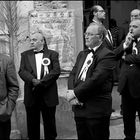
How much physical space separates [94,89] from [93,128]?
47 centimetres

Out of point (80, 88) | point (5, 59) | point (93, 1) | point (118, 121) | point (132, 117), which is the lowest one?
point (118, 121)

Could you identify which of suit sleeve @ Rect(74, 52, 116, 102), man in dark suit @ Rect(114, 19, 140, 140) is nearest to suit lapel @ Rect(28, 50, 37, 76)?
man in dark suit @ Rect(114, 19, 140, 140)

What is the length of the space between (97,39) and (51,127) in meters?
1.87

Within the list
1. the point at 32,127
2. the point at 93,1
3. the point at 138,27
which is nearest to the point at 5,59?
the point at 32,127

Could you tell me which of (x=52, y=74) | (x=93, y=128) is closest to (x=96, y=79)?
(x=93, y=128)

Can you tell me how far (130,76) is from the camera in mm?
5793

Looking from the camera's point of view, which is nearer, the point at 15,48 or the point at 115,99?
the point at 15,48

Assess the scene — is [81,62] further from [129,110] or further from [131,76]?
[129,110]

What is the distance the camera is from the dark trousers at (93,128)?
483 cm

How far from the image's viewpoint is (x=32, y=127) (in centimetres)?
616

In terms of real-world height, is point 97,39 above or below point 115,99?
above

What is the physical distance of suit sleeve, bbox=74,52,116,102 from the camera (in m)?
4.68

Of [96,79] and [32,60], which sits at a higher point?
[32,60]

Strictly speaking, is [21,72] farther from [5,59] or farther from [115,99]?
[115,99]
